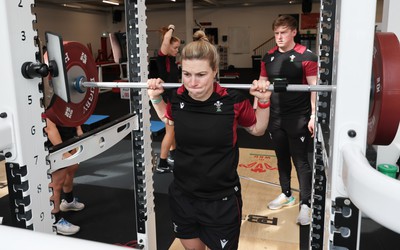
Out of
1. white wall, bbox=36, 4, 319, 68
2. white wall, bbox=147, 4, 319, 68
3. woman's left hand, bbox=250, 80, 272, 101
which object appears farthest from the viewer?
white wall, bbox=147, 4, 319, 68

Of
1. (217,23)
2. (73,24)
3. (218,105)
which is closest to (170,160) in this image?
(218,105)

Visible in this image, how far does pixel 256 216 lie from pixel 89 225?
1.35 m

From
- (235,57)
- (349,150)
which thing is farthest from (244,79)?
(349,150)

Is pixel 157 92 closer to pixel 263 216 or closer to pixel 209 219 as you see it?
pixel 209 219

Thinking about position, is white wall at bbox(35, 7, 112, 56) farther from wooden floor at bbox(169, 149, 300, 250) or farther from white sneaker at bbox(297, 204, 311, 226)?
white sneaker at bbox(297, 204, 311, 226)

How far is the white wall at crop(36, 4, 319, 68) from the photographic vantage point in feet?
52.9

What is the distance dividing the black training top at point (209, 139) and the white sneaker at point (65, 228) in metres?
1.53

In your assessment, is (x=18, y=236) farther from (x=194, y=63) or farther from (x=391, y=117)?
(x=194, y=63)

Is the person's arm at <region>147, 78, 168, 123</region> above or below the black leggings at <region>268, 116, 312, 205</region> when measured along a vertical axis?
above

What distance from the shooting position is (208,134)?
5.15 feet

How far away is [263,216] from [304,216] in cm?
33

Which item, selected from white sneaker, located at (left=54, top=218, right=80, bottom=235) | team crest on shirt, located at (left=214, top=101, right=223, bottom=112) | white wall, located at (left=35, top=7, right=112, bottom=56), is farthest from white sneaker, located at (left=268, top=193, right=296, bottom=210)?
white wall, located at (left=35, top=7, right=112, bottom=56)

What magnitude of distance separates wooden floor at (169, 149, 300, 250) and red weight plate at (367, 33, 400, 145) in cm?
174

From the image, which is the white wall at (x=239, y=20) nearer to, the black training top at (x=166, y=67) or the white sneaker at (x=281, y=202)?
the black training top at (x=166, y=67)
